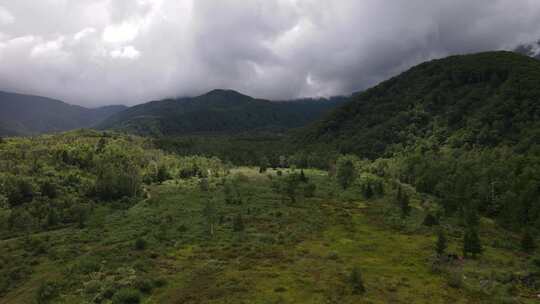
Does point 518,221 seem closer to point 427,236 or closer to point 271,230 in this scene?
point 427,236

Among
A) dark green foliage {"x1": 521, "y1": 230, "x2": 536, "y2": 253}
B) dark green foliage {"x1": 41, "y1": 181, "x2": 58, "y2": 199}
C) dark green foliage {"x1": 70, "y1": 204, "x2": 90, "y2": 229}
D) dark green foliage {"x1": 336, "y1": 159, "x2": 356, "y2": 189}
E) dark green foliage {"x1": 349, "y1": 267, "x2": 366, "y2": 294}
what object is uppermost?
dark green foliage {"x1": 336, "y1": 159, "x2": 356, "y2": 189}

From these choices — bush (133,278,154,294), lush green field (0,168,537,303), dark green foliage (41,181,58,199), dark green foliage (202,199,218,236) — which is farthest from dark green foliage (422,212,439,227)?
dark green foliage (41,181,58,199)

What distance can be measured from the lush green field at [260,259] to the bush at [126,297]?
13 cm

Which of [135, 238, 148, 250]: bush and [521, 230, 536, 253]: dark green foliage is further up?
[521, 230, 536, 253]: dark green foliage

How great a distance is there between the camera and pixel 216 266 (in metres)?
55.7

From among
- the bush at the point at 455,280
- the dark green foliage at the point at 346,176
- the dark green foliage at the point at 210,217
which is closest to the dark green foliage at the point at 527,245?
the bush at the point at 455,280

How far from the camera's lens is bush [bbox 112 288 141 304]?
41.8 m

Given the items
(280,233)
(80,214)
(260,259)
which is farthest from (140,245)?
(80,214)

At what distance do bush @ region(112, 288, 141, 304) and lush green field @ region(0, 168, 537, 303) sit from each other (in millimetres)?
126

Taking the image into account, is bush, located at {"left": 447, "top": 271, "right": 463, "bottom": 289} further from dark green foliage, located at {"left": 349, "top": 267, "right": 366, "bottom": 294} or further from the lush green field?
dark green foliage, located at {"left": 349, "top": 267, "right": 366, "bottom": 294}

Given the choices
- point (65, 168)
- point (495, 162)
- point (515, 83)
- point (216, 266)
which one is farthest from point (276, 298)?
point (515, 83)

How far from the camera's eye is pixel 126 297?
4225 centimetres

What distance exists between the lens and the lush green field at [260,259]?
4522 centimetres

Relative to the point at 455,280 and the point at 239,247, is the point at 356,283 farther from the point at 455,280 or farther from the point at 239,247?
the point at 239,247
